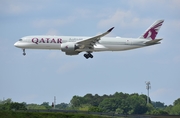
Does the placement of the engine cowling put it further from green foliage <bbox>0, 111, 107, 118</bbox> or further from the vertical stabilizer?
green foliage <bbox>0, 111, 107, 118</bbox>

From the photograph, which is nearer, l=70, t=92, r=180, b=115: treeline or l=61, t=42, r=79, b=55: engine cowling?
l=61, t=42, r=79, b=55: engine cowling

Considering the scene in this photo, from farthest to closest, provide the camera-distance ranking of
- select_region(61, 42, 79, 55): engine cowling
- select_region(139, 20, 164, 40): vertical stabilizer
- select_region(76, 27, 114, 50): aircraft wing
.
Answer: select_region(139, 20, 164, 40): vertical stabilizer < select_region(76, 27, 114, 50): aircraft wing < select_region(61, 42, 79, 55): engine cowling

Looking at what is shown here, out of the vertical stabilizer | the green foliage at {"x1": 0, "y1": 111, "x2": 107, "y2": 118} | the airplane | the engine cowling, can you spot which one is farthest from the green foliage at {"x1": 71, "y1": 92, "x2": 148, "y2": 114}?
the green foliage at {"x1": 0, "y1": 111, "x2": 107, "y2": 118}

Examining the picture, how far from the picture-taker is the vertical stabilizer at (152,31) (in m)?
109

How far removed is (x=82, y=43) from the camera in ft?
336

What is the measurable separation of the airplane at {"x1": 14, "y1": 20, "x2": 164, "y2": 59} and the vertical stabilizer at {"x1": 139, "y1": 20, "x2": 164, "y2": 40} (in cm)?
230

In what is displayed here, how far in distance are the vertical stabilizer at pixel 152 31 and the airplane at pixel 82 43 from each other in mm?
2299

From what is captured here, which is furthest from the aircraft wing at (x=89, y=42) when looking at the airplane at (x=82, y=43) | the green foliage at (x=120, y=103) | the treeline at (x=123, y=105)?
the green foliage at (x=120, y=103)

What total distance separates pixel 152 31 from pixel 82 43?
1586cm

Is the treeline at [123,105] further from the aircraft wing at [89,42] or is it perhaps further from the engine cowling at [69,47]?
the engine cowling at [69,47]

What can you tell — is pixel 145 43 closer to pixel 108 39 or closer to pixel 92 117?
pixel 108 39

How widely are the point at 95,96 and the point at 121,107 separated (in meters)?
26.3

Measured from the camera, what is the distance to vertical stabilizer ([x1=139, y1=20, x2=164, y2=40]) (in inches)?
4291

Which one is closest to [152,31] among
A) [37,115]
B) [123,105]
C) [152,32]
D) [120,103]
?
[152,32]
